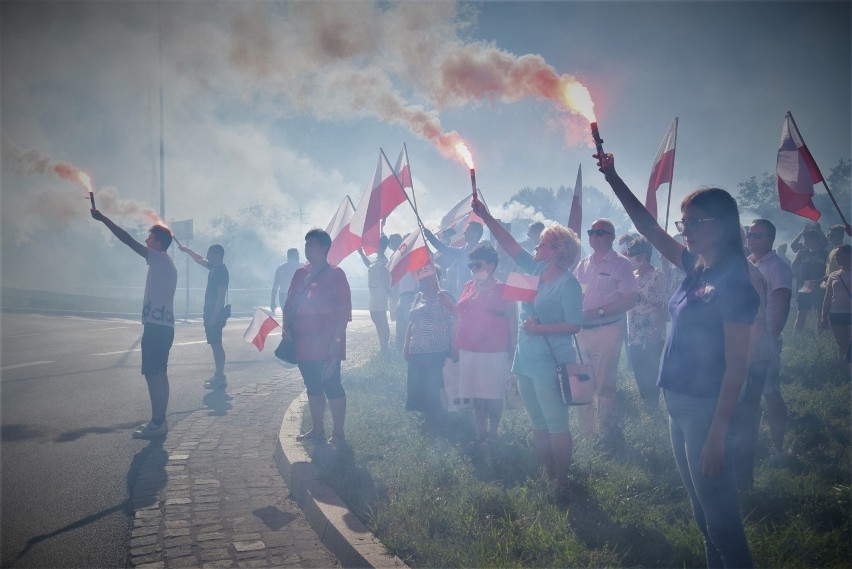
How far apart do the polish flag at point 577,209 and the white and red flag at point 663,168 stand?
32.2 inches

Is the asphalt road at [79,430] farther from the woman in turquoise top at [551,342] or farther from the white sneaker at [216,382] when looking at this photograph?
the woman in turquoise top at [551,342]

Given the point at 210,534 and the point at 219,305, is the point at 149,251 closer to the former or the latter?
the point at 219,305

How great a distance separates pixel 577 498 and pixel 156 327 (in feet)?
15.0

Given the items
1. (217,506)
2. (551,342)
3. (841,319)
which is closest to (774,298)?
(551,342)

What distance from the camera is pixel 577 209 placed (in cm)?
640

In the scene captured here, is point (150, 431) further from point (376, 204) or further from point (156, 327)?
point (376, 204)

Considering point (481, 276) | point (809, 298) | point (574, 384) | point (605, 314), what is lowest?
point (574, 384)

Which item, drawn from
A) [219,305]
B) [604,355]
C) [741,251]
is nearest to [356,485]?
[604,355]

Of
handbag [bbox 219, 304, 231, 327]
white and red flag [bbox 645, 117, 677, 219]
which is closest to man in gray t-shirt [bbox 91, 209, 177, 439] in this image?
handbag [bbox 219, 304, 231, 327]

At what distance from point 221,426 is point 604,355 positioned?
429 centimetres

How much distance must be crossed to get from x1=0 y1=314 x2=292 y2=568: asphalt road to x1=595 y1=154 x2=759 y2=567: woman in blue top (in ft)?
10.6

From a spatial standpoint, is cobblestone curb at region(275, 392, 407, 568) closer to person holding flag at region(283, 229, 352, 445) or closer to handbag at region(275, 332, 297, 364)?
person holding flag at region(283, 229, 352, 445)

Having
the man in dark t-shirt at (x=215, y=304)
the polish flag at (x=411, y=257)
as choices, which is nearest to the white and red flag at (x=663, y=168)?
the polish flag at (x=411, y=257)

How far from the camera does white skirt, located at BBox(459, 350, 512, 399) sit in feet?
17.2
